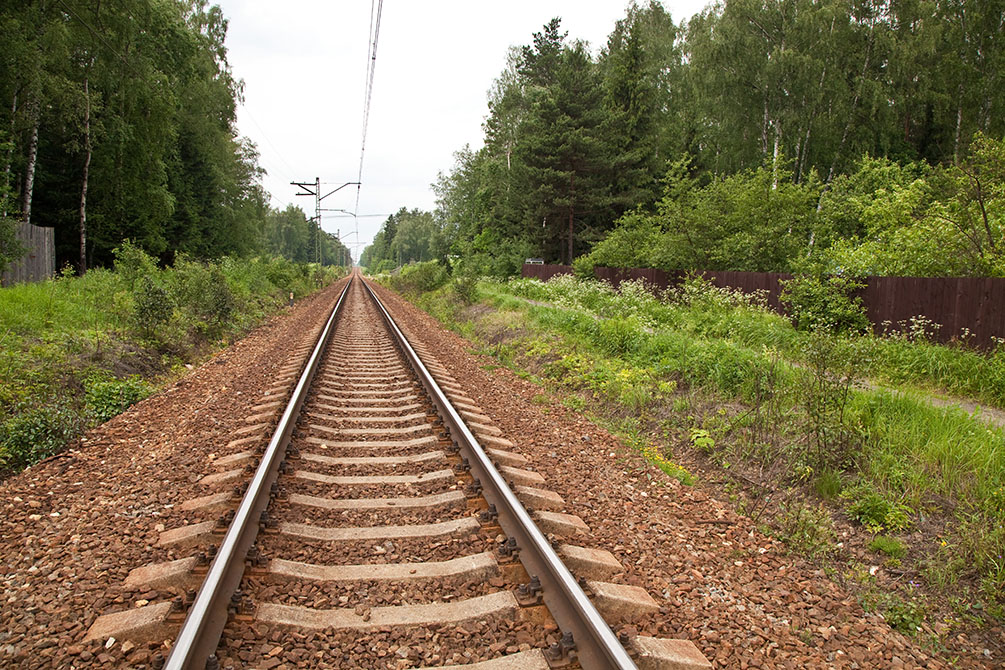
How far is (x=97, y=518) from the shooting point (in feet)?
12.3

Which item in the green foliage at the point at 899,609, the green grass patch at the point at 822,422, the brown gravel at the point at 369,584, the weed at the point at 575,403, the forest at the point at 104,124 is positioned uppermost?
the forest at the point at 104,124

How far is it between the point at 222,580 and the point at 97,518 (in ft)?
5.44

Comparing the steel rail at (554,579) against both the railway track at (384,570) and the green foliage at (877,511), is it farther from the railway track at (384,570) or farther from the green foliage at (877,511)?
the green foliage at (877,511)

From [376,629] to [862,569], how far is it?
3166mm

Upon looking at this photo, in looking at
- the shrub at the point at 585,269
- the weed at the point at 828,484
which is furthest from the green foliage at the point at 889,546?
the shrub at the point at 585,269

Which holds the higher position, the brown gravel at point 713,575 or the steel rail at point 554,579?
the steel rail at point 554,579

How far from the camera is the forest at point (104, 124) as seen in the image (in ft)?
50.5

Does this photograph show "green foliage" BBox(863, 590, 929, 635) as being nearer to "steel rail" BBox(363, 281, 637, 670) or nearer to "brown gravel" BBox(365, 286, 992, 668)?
"brown gravel" BBox(365, 286, 992, 668)

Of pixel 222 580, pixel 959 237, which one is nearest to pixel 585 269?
pixel 959 237

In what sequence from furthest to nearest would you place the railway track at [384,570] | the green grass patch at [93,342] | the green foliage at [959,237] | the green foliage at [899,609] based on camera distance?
the green foliage at [959,237]
the green grass patch at [93,342]
the green foliage at [899,609]
the railway track at [384,570]

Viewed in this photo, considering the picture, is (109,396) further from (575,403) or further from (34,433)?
(575,403)

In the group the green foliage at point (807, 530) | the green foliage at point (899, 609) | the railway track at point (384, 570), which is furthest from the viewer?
the green foliage at point (807, 530)

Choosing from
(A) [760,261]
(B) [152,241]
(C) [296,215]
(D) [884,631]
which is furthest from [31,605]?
(C) [296,215]

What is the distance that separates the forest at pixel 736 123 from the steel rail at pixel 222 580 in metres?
16.1
